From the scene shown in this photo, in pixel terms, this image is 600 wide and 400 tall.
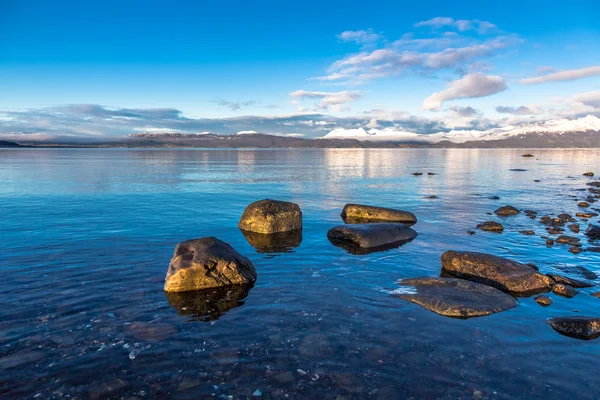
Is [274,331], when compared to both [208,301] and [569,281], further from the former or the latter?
→ [569,281]

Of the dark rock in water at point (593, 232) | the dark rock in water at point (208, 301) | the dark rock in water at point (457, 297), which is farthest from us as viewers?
the dark rock in water at point (593, 232)

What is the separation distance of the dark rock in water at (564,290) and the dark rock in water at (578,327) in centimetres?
252

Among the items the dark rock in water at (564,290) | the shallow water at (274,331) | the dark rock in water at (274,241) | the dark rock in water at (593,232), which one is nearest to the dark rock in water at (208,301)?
the shallow water at (274,331)

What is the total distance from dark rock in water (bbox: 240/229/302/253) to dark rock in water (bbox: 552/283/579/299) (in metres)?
11.2

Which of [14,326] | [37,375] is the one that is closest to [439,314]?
[37,375]

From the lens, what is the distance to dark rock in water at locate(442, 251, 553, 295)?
1398 cm

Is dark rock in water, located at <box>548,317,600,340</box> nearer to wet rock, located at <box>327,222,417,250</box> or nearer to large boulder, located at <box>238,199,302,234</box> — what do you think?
wet rock, located at <box>327,222,417,250</box>

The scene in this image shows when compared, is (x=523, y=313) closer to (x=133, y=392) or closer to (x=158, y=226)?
(x=133, y=392)

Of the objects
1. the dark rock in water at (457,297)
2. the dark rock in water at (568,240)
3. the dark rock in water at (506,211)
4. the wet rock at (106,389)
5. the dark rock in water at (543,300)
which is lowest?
the wet rock at (106,389)

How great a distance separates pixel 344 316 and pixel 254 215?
1263 cm

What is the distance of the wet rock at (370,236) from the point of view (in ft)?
64.8

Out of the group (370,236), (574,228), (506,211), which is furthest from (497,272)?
(506,211)

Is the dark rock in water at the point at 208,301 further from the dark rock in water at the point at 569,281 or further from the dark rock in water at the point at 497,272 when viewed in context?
the dark rock in water at the point at 569,281

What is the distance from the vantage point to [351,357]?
923 cm
